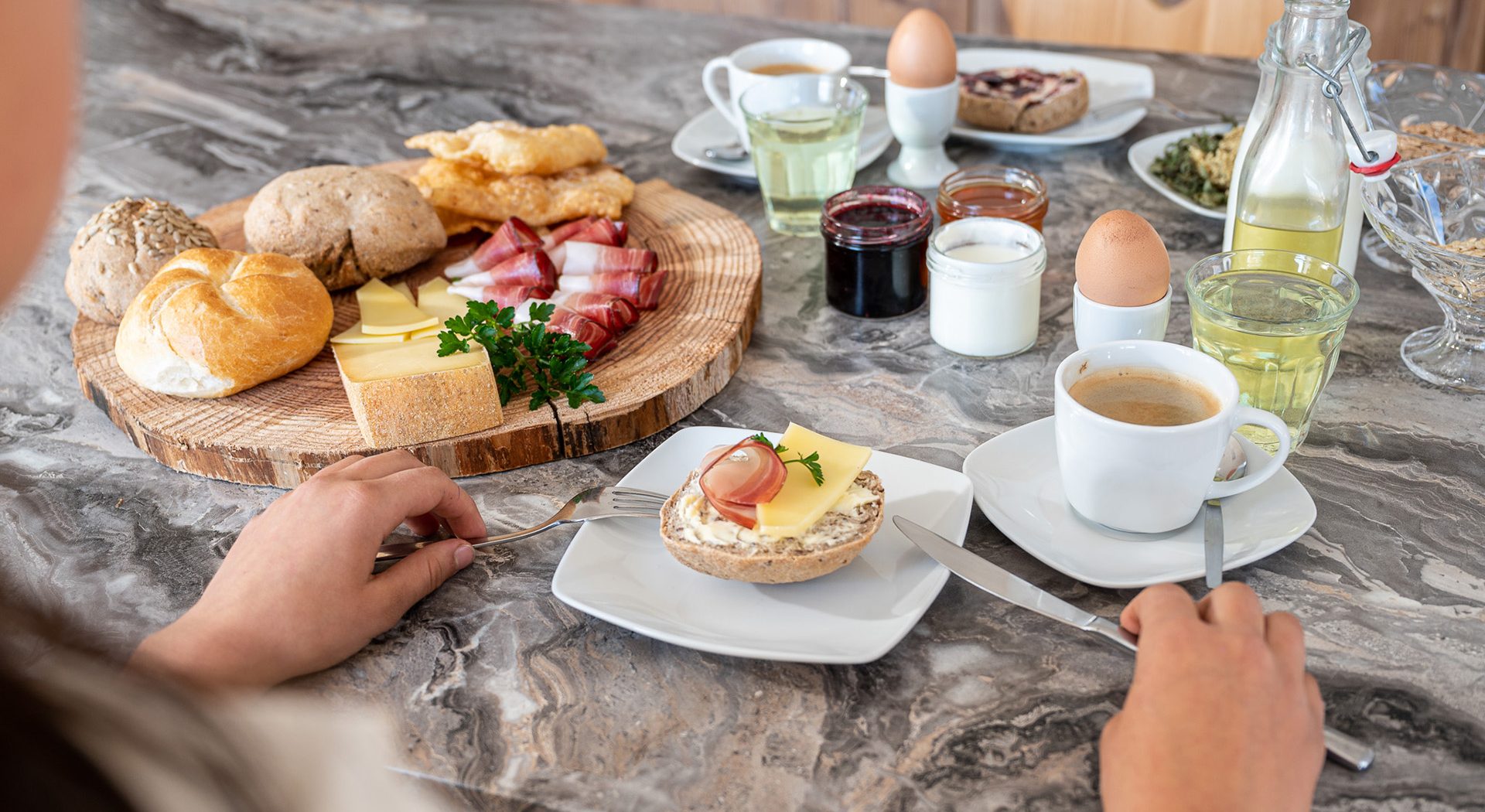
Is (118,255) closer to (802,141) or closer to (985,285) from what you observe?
(802,141)

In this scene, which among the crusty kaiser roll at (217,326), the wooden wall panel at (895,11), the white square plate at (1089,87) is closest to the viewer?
the crusty kaiser roll at (217,326)

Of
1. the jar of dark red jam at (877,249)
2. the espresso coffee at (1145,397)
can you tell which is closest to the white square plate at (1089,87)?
the jar of dark red jam at (877,249)

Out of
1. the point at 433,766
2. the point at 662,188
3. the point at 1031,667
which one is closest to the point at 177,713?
the point at 433,766

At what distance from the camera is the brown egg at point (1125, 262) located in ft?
4.45

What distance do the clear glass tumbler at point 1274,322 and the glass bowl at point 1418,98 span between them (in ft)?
1.60

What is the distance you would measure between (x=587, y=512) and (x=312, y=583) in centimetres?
29

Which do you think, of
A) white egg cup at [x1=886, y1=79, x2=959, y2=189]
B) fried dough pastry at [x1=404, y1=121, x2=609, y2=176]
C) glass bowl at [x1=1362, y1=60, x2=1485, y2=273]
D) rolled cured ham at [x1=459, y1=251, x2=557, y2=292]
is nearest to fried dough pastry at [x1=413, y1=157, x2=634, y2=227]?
fried dough pastry at [x1=404, y1=121, x2=609, y2=176]

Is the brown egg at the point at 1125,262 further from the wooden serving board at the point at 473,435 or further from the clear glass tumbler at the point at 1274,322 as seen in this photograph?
the wooden serving board at the point at 473,435

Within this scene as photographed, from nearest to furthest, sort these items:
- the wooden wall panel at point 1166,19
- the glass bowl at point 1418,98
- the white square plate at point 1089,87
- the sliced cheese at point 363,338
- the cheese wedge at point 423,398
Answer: the cheese wedge at point 423,398 < the sliced cheese at point 363,338 < the glass bowl at point 1418,98 < the white square plate at point 1089,87 < the wooden wall panel at point 1166,19

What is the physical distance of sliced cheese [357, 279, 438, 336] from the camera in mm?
1581

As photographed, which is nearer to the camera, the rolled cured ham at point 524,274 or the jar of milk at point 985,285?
the jar of milk at point 985,285

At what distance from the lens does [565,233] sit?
6.01 ft

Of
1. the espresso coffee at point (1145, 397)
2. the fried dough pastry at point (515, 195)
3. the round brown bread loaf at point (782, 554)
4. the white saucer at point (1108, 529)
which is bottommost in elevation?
the white saucer at point (1108, 529)

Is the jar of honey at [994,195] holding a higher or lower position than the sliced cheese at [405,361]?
higher
